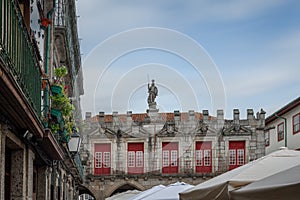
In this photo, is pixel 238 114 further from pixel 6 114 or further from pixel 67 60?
pixel 6 114

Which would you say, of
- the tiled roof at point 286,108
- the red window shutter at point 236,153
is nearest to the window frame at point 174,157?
the red window shutter at point 236,153

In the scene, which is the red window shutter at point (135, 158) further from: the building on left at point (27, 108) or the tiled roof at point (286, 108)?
the building on left at point (27, 108)

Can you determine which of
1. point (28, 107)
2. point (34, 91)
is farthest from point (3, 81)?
point (34, 91)

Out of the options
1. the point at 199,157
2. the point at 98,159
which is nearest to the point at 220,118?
the point at 199,157

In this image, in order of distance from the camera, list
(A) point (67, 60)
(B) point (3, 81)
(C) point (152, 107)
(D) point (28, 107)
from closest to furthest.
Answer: (B) point (3, 81)
(D) point (28, 107)
(A) point (67, 60)
(C) point (152, 107)

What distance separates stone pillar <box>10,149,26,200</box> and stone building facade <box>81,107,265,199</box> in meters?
38.4

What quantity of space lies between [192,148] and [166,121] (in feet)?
9.70

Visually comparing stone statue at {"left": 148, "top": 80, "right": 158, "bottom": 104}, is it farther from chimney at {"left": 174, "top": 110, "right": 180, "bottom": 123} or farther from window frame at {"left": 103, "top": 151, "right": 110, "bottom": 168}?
window frame at {"left": 103, "top": 151, "right": 110, "bottom": 168}

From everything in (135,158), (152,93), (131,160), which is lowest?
(131,160)

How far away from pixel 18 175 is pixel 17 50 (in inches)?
94.4

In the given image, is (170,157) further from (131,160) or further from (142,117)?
(142,117)

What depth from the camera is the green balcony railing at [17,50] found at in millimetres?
5570

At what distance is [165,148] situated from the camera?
48.5 metres

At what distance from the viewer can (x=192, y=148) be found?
1906 inches
